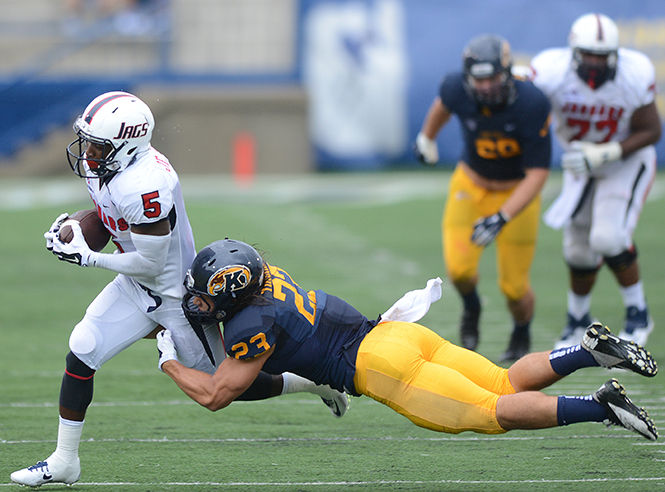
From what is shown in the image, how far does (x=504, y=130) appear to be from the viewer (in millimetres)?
6301

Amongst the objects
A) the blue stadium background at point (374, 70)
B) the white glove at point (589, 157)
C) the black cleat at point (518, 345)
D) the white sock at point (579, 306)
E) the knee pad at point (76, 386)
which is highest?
the white glove at point (589, 157)

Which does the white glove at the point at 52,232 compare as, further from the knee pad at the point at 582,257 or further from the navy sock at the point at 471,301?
the knee pad at the point at 582,257

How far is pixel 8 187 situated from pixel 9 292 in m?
8.93

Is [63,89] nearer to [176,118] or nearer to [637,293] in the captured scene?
[176,118]

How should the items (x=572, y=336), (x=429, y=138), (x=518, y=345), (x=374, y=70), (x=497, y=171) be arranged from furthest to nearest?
(x=374, y=70) < (x=429, y=138) < (x=572, y=336) < (x=518, y=345) < (x=497, y=171)

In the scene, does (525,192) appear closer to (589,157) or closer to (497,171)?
(497,171)

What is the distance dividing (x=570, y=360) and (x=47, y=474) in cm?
199

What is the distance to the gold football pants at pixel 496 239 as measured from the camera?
21.2 ft

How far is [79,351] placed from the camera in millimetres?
4258

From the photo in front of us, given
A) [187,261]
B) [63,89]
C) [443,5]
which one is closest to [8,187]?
[63,89]

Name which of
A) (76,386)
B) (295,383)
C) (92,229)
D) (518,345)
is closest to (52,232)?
(92,229)

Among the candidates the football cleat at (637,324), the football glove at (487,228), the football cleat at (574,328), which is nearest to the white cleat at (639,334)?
the football cleat at (637,324)

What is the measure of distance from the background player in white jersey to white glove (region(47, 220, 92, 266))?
10.6 ft

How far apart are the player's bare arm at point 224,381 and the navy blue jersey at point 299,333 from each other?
0.15 ft
